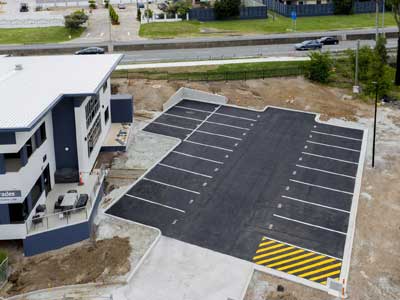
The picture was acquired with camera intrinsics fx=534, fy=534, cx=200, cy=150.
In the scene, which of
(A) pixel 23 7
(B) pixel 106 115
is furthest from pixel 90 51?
(A) pixel 23 7

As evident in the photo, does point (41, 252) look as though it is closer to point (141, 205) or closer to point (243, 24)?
point (141, 205)

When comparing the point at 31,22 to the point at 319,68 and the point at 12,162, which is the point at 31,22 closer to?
the point at 319,68

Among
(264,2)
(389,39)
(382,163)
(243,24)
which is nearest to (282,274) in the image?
(382,163)

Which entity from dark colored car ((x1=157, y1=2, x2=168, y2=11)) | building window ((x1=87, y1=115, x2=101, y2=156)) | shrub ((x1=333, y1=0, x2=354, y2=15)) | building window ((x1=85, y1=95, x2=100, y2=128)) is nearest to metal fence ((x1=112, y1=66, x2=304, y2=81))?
building window ((x1=87, y1=115, x2=101, y2=156))

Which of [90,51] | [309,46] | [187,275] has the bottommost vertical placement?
[187,275]

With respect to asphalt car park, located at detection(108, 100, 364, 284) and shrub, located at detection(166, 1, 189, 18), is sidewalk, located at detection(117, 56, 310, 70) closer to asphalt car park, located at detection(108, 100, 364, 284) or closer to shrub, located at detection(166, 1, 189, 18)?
asphalt car park, located at detection(108, 100, 364, 284)
